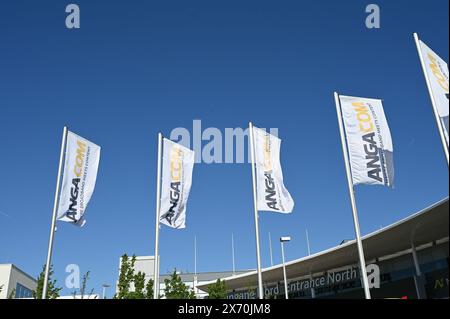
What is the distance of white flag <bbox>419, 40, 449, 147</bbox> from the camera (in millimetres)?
14078

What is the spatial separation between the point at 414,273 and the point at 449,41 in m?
27.8

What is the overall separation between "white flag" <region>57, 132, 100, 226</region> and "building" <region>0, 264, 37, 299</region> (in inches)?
1897

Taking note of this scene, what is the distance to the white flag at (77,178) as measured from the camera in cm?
1795

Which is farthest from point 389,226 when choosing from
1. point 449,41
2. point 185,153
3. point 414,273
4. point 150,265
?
point 150,265

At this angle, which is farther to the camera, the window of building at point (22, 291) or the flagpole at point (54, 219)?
the window of building at point (22, 291)

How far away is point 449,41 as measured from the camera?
407 inches

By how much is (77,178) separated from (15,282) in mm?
56810

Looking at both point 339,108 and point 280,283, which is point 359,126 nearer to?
point 339,108

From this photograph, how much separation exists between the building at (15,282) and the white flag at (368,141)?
186ft

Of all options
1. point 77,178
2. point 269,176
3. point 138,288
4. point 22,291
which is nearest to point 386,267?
point 138,288

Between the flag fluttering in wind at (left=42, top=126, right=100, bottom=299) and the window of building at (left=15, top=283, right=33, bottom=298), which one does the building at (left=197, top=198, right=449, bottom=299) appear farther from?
the window of building at (left=15, top=283, right=33, bottom=298)

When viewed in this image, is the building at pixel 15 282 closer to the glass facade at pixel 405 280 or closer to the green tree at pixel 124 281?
the green tree at pixel 124 281

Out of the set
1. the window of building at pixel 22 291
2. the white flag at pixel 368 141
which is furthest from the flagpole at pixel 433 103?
the window of building at pixel 22 291
